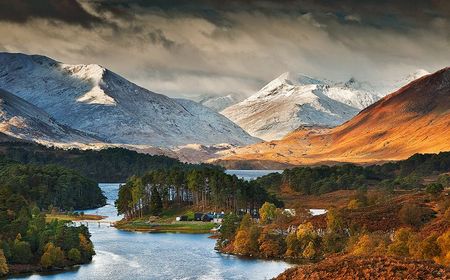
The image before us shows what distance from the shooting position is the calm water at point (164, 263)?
127062 mm

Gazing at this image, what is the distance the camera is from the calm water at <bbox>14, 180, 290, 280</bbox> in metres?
127

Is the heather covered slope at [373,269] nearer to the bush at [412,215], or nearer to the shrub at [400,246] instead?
the shrub at [400,246]

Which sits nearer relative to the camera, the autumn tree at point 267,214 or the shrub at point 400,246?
the shrub at point 400,246

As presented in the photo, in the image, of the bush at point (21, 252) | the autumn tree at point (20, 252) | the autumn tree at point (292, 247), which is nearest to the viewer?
the autumn tree at point (20, 252)

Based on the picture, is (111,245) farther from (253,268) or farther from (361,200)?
(361,200)

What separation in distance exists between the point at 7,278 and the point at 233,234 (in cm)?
5658

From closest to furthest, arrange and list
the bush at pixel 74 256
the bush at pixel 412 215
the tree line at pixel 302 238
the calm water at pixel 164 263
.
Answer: the calm water at pixel 164 263 < the tree line at pixel 302 238 < the bush at pixel 74 256 < the bush at pixel 412 215

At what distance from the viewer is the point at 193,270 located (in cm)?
13262

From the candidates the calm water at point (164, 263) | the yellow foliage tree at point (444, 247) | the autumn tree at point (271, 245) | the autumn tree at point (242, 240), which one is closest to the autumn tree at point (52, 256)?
the calm water at point (164, 263)

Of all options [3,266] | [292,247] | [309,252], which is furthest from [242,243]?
[3,266]

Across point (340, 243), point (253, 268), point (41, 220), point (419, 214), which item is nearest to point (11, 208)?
point (41, 220)

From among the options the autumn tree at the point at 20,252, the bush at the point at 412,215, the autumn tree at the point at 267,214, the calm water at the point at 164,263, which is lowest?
the calm water at the point at 164,263

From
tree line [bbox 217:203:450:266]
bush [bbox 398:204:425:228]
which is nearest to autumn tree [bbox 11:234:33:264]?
tree line [bbox 217:203:450:266]

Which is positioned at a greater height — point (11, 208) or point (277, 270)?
point (11, 208)
